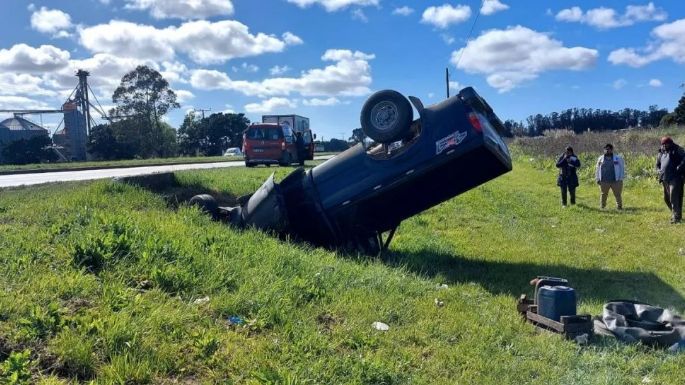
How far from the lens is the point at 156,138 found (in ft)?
169

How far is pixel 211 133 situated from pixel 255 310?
7312 centimetres

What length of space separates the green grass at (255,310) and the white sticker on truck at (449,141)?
1502mm

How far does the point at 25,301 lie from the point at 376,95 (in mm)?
4783

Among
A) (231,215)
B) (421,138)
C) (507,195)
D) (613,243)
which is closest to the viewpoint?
(421,138)

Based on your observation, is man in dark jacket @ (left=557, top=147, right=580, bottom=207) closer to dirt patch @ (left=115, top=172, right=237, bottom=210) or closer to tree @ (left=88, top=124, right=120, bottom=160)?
dirt patch @ (left=115, top=172, right=237, bottom=210)

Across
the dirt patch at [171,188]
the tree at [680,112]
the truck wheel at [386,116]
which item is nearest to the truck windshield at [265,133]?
the dirt patch at [171,188]

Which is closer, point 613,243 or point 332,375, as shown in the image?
point 332,375

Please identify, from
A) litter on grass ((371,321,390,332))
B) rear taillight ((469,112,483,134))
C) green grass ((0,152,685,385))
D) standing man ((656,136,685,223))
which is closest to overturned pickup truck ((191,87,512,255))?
rear taillight ((469,112,483,134))

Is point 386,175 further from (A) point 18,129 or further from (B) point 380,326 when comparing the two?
(A) point 18,129

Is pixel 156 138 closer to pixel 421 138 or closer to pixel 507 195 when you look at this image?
pixel 507 195

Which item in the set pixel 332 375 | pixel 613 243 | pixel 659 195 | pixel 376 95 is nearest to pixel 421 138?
pixel 376 95

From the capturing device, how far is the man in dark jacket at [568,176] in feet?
46.8

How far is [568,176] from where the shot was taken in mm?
14258

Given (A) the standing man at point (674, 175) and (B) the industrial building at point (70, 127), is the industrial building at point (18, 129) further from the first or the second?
(A) the standing man at point (674, 175)
